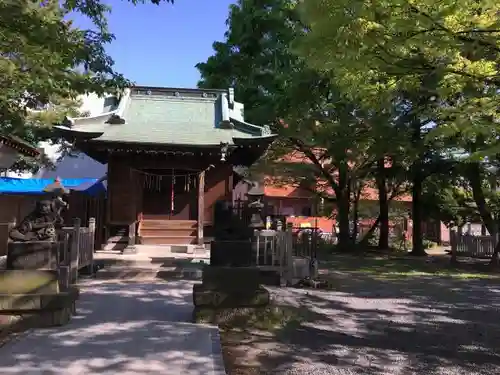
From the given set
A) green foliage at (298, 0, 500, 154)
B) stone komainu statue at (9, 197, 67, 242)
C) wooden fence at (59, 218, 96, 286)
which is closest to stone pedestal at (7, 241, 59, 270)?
stone komainu statue at (9, 197, 67, 242)

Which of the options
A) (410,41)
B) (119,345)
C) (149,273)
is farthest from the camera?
(149,273)

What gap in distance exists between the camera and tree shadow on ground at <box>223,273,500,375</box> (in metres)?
5.90

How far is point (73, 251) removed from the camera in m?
10.5

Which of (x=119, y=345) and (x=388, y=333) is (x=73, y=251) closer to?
(x=119, y=345)

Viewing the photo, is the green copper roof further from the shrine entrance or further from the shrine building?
the shrine entrance

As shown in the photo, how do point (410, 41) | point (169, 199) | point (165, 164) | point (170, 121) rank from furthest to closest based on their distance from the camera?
point (170, 121), point (169, 199), point (165, 164), point (410, 41)

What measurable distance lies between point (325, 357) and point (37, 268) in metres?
4.33

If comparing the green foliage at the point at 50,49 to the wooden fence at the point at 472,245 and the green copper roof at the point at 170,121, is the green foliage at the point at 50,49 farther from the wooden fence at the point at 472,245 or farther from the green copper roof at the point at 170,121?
the wooden fence at the point at 472,245

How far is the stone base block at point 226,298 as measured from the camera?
7473 millimetres

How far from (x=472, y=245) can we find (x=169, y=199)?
40.9 ft

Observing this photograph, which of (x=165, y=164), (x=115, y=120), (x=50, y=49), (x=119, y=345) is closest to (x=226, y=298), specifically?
(x=119, y=345)

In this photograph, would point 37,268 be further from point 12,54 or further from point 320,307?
point 320,307

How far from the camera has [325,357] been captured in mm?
6121

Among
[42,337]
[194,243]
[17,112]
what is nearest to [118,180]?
[194,243]
